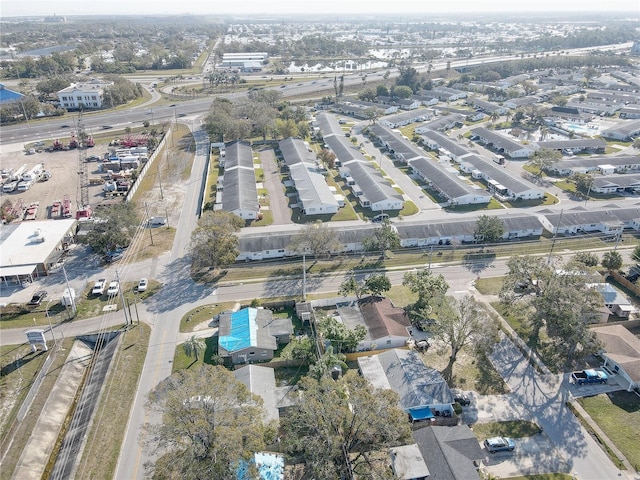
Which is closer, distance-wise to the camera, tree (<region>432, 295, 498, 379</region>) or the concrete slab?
the concrete slab

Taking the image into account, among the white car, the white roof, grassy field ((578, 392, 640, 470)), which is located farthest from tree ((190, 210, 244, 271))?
grassy field ((578, 392, 640, 470))

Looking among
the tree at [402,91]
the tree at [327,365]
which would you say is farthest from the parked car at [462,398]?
the tree at [402,91]

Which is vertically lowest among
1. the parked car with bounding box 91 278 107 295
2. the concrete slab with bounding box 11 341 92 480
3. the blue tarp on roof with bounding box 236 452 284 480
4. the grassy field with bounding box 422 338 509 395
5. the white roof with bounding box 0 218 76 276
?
the concrete slab with bounding box 11 341 92 480

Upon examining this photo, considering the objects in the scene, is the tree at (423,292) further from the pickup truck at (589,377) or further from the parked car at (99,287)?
the parked car at (99,287)

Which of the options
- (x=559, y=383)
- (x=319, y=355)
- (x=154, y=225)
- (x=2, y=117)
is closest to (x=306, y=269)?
(x=319, y=355)

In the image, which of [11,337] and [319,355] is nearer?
[319,355]

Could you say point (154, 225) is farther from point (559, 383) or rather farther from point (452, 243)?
point (559, 383)

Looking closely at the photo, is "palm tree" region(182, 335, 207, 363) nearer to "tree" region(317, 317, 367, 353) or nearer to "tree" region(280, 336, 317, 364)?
"tree" region(280, 336, 317, 364)

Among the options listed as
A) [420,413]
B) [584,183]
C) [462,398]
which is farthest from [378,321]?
[584,183]
